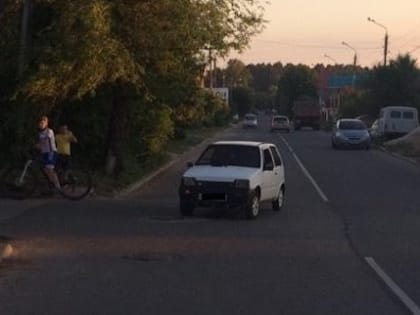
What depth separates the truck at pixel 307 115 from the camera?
3713 inches

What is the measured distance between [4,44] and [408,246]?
11.3m

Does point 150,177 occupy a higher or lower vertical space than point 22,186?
lower

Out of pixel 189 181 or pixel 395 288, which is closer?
pixel 395 288

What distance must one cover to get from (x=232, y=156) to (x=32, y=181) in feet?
14.5

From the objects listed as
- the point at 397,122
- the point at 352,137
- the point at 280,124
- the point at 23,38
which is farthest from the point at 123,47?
the point at 280,124

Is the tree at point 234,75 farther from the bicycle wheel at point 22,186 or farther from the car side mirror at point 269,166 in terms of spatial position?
the car side mirror at point 269,166

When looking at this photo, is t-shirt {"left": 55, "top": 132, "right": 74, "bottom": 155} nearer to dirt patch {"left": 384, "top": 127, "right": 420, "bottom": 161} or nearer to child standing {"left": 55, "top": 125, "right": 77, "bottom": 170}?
child standing {"left": 55, "top": 125, "right": 77, "bottom": 170}

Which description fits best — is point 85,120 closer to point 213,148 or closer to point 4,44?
point 4,44

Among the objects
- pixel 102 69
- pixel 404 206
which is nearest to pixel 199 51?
pixel 102 69

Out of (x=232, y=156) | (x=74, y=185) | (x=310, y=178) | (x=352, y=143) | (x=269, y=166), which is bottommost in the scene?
(x=352, y=143)

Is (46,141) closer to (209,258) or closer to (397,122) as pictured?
(209,258)

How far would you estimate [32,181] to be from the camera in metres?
21.2

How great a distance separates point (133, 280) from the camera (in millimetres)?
11578

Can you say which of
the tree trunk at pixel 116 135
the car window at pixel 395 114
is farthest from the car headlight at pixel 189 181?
the car window at pixel 395 114
